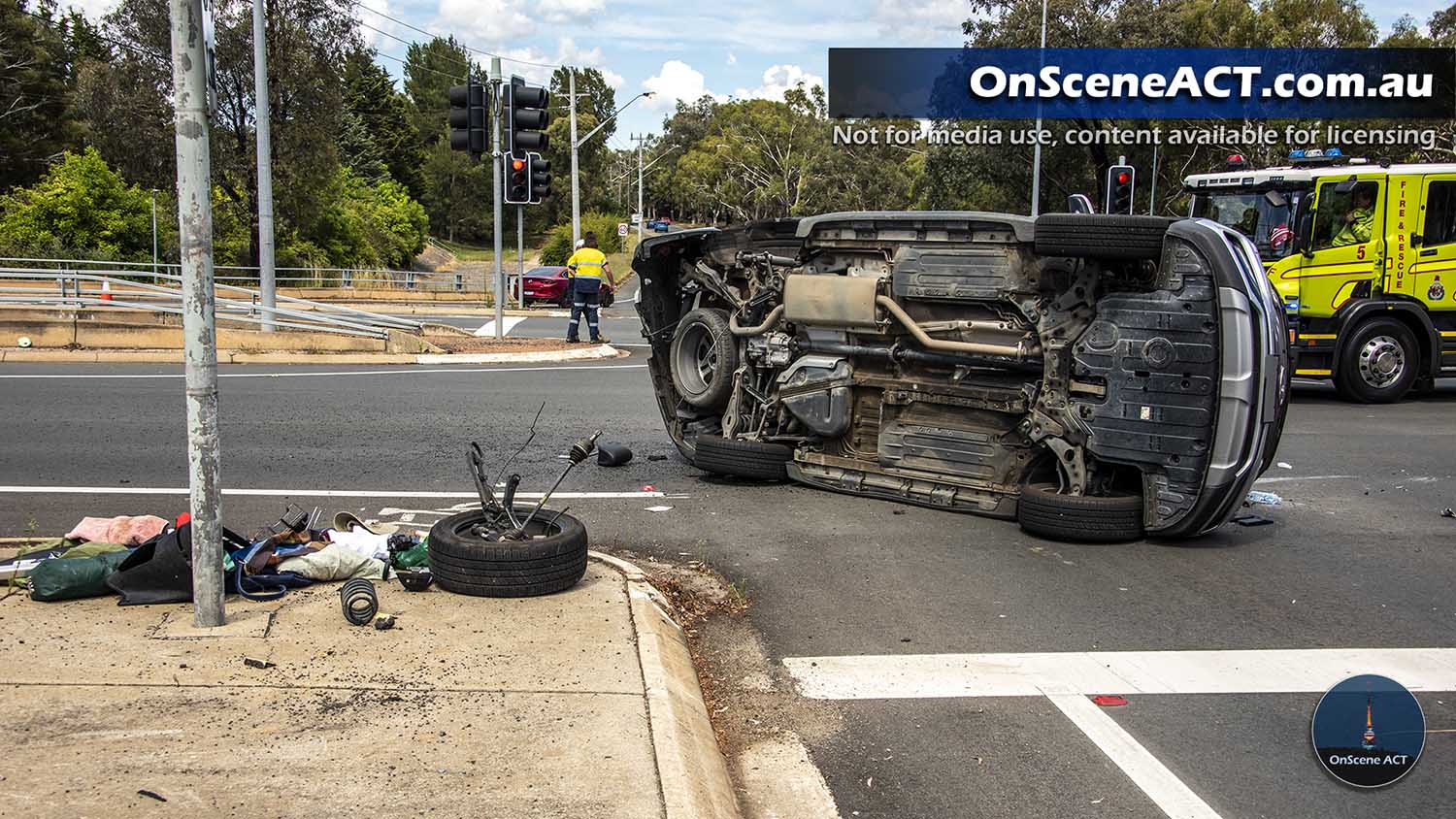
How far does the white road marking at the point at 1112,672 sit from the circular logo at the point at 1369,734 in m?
0.43

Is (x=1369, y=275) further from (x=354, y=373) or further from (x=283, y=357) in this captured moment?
(x=283, y=357)

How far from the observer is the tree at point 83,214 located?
36.6 metres

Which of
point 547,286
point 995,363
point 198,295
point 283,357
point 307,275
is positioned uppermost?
point 307,275

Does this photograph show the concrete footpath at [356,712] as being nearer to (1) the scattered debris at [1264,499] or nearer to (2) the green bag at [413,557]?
(2) the green bag at [413,557]

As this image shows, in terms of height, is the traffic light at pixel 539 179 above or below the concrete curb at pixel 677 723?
above

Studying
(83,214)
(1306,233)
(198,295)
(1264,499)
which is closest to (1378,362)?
(1306,233)

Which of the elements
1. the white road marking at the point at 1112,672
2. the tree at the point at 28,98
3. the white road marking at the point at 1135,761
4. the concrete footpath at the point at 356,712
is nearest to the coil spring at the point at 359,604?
the concrete footpath at the point at 356,712

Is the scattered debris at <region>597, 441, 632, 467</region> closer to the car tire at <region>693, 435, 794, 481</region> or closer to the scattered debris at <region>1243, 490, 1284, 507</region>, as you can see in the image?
the car tire at <region>693, 435, 794, 481</region>

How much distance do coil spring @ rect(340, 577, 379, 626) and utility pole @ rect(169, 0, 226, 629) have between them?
504 mm

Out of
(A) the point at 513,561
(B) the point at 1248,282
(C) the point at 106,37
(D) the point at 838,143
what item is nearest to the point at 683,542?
(A) the point at 513,561

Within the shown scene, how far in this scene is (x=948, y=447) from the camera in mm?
7828

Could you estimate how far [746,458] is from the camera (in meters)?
8.56

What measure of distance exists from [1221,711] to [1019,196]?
127 ft

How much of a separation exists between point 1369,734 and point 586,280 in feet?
56.8
